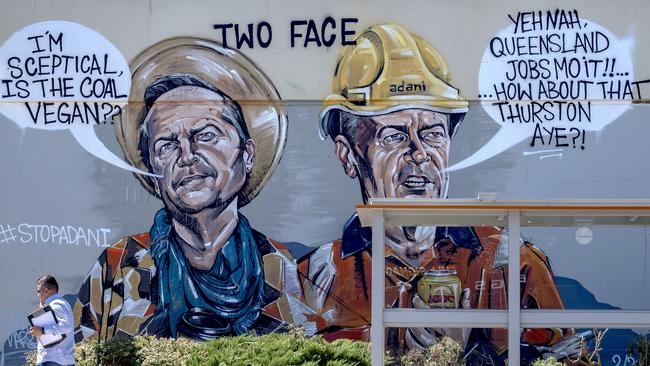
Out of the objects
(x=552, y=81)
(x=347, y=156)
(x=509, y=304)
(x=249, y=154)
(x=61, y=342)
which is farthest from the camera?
(x=249, y=154)

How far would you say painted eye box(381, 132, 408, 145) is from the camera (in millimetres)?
13312

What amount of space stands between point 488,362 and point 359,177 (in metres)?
3.61

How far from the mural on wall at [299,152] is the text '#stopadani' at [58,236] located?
19 millimetres

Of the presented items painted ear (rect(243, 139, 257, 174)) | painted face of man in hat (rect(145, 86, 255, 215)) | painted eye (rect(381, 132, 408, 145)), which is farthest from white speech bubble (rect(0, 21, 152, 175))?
painted eye (rect(381, 132, 408, 145))

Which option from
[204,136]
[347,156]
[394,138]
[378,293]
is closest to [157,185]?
[204,136]

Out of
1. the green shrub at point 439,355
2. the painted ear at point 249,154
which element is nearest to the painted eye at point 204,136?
the painted ear at point 249,154

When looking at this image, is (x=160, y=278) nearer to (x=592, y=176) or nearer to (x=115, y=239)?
(x=115, y=239)

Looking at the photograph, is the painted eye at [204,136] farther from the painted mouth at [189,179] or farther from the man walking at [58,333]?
the man walking at [58,333]

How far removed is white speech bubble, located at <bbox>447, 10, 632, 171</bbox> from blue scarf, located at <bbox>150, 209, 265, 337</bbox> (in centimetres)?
295

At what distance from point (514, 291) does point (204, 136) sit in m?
6.57

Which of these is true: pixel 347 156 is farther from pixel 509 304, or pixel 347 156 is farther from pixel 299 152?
pixel 509 304

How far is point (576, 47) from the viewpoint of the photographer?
1325 centimetres

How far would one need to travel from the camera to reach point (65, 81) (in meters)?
13.7

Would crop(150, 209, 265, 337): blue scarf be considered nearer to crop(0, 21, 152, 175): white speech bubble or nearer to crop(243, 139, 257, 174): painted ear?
crop(243, 139, 257, 174): painted ear
